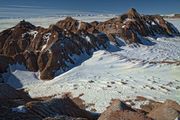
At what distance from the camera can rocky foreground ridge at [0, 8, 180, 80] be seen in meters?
53.9

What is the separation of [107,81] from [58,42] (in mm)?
17171

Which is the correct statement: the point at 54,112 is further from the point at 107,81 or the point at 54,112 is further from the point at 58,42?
the point at 58,42

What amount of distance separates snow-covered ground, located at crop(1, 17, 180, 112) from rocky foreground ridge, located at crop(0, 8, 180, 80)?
1.84 m

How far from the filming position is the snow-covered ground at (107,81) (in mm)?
37062

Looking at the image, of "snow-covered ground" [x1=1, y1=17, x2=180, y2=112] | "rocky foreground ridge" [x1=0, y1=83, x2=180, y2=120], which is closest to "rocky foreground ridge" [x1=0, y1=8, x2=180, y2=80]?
"snow-covered ground" [x1=1, y1=17, x2=180, y2=112]

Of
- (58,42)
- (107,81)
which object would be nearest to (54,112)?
(107,81)

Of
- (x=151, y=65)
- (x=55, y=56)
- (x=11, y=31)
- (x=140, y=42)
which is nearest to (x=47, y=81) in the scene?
(x=55, y=56)

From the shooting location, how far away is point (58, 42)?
2282 inches

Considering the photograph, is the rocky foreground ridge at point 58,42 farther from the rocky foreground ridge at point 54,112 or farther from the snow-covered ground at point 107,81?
the rocky foreground ridge at point 54,112

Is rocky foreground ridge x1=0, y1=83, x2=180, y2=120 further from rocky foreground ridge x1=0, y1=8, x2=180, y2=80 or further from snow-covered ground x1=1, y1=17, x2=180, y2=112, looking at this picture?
rocky foreground ridge x1=0, y1=8, x2=180, y2=80

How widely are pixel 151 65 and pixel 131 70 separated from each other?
132 inches

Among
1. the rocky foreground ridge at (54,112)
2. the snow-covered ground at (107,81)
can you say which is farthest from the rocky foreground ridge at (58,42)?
the rocky foreground ridge at (54,112)

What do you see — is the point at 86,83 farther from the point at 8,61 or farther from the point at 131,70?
the point at 8,61

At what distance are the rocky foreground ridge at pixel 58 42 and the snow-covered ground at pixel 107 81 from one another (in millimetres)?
1841
